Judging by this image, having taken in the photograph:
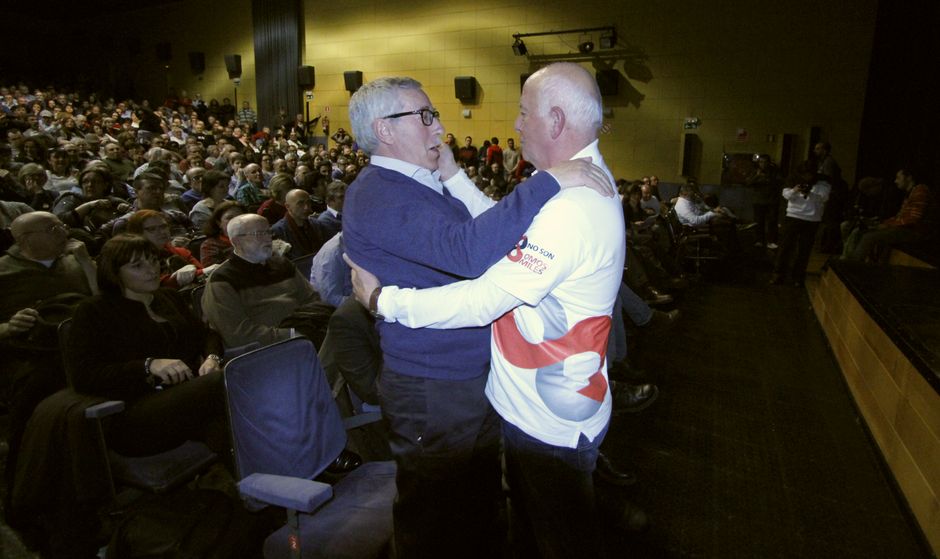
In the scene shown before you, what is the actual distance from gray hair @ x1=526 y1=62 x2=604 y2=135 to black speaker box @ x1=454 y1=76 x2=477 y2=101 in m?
12.2

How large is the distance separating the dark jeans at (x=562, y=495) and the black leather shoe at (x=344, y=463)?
85cm

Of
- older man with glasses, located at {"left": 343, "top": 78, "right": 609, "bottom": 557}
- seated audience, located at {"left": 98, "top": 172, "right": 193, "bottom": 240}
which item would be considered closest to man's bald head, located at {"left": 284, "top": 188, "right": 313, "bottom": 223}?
seated audience, located at {"left": 98, "top": 172, "right": 193, "bottom": 240}

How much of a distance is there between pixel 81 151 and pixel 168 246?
505 centimetres

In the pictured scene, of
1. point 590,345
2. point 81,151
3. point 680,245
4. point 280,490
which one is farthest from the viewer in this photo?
point 81,151

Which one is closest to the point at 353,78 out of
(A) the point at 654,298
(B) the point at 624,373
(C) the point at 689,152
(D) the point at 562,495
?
(C) the point at 689,152

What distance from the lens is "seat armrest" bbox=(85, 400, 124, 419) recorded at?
1684 millimetres

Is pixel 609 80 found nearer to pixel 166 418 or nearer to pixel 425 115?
pixel 425 115

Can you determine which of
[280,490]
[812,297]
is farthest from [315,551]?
[812,297]

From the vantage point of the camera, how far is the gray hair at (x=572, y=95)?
115 cm

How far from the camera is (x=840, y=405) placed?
310 centimetres

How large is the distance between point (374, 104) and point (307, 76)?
15075mm

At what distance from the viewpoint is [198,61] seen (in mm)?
16734

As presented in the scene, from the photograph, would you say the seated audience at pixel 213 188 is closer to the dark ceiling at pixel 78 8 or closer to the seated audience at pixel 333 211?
the seated audience at pixel 333 211

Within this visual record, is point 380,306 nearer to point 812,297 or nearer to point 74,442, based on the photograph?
point 74,442
